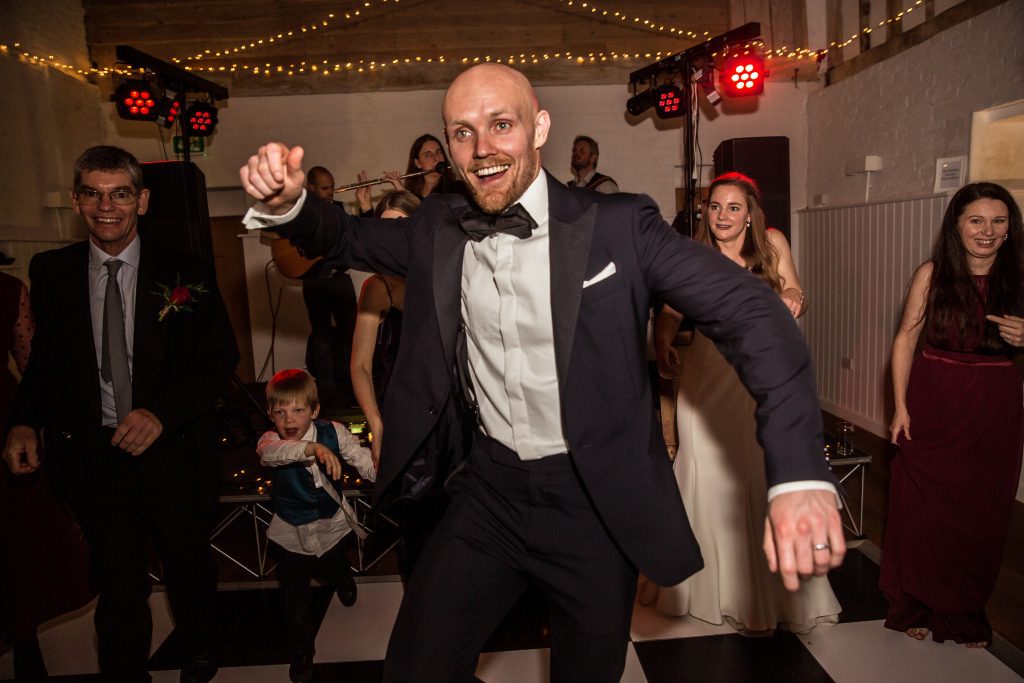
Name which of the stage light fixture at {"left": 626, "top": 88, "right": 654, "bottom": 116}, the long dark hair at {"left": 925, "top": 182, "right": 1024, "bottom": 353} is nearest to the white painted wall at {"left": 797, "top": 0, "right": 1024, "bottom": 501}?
the stage light fixture at {"left": 626, "top": 88, "right": 654, "bottom": 116}

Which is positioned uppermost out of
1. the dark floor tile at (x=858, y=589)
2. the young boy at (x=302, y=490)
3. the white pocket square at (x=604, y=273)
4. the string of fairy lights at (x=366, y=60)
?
the string of fairy lights at (x=366, y=60)

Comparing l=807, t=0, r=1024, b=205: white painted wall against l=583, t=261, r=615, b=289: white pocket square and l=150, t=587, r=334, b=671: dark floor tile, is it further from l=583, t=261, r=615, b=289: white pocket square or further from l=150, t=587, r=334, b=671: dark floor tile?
l=150, t=587, r=334, b=671: dark floor tile

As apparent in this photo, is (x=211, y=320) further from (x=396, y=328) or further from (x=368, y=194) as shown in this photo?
(x=368, y=194)

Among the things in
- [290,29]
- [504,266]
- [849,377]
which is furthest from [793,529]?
[290,29]

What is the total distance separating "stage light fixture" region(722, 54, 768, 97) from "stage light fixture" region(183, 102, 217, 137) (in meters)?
4.29

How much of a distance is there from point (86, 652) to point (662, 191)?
5.83 metres

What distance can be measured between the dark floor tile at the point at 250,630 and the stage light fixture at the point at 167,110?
3.77 meters

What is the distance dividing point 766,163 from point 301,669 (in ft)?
15.3

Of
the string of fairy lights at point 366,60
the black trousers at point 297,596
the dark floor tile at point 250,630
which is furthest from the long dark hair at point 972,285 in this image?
the string of fairy lights at point 366,60

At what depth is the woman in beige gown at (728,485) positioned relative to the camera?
2613 millimetres

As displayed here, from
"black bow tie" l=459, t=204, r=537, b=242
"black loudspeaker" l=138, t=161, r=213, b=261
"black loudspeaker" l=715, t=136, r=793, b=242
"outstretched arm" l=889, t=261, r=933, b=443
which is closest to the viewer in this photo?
"black bow tie" l=459, t=204, r=537, b=242

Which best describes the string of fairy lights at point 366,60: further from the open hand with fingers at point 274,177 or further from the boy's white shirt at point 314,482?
the open hand with fingers at point 274,177

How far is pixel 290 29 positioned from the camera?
6.58 meters

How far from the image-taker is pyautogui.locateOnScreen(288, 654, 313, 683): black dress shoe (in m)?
2.47
